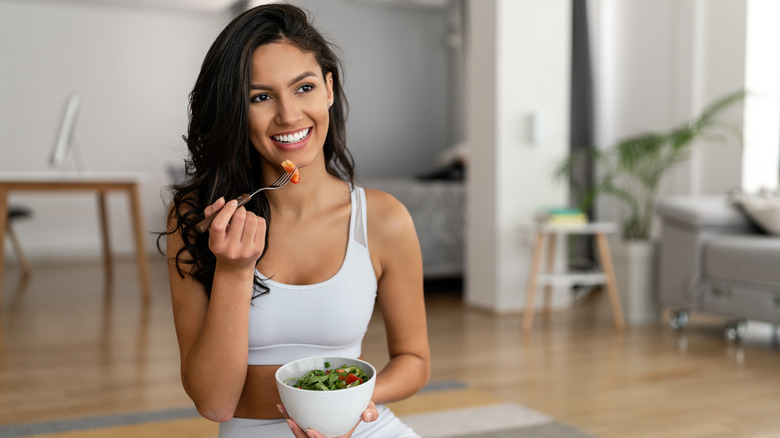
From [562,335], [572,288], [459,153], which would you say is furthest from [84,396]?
[459,153]

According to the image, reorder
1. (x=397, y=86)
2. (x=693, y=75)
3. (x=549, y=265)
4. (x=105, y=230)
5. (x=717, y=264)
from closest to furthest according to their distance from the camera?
(x=717, y=264) < (x=549, y=265) < (x=693, y=75) < (x=105, y=230) < (x=397, y=86)

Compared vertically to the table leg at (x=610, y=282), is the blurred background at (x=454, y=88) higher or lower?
higher

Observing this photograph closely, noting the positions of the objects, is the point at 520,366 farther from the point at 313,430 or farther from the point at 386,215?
the point at 313,430

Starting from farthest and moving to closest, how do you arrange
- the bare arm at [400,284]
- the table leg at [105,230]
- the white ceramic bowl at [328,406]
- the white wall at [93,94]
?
the white wall at [93,94], the table leg at [105,230], the bare arm at [400,284], the white ceramic bowl at [328,406]

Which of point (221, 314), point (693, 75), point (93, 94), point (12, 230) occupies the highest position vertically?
point (93, 94)

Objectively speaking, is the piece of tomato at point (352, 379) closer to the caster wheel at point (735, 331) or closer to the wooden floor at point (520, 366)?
the wooden floor at point (520, 366)

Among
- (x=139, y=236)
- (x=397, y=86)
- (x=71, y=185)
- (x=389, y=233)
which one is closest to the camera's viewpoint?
(x=389, y=233)

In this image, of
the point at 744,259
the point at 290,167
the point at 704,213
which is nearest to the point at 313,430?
the point at 290,167

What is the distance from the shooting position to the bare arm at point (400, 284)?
112 cm

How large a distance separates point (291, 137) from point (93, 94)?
6229mm

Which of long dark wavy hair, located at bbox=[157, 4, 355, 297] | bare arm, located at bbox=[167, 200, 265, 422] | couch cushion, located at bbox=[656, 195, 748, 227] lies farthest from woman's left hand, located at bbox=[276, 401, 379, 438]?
couch cushion, located at bbox=[656, 195, 748, 227]

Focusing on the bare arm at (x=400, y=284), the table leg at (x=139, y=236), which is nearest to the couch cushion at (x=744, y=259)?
the bare arm at (x=400, y=284)

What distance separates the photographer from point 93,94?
6.56 m

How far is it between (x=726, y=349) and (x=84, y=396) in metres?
2.54
